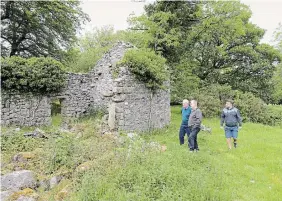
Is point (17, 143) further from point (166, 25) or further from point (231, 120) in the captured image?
point (166, 25)

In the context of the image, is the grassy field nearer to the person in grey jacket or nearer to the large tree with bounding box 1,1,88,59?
the person in grey jacket

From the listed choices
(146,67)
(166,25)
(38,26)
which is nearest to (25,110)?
(146,67)

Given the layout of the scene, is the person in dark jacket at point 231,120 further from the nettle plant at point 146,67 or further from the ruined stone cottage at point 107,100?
the ruined stone cottage at point 107,100

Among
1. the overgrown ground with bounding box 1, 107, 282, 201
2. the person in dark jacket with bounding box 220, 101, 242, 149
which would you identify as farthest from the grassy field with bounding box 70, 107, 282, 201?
the person in dark jacket with bounding box 220, 101, 242, 149

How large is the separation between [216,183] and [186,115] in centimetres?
389

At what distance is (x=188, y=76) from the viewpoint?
1975cm

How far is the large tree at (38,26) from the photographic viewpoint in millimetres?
18812

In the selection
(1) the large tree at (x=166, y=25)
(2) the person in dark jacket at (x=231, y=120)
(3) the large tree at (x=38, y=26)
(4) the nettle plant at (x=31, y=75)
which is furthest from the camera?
(3) the large tree at (x=38, y=26)

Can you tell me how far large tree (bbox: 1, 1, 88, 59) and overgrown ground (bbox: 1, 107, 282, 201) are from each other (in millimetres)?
13017

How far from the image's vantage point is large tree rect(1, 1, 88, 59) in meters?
18.8

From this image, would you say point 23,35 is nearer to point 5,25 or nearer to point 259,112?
point 5,25

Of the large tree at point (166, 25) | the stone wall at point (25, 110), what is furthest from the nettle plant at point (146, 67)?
the stone wall at point (25, 110)

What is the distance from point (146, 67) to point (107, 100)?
4293 mm

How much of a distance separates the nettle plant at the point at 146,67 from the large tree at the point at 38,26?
1007cm
